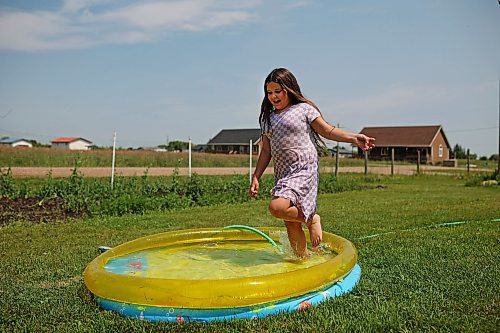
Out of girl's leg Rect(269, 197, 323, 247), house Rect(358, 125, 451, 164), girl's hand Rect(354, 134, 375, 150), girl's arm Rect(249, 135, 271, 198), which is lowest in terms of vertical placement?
girl's leg Rect(269, 197, 323, 247)

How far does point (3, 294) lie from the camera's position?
3.66 meters

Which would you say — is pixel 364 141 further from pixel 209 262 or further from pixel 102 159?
pixel 102 159

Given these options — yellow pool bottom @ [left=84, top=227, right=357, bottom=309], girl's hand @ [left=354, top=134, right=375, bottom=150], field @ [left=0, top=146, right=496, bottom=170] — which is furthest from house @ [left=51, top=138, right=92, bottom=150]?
girl's hand @ [left=354, top=134, right=375, bottom=150]

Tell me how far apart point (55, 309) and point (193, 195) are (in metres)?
7.50

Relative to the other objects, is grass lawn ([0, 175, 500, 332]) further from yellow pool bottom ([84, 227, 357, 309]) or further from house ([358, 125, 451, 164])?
house ([358, 125, 451, 164])

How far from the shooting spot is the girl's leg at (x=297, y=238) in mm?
4113

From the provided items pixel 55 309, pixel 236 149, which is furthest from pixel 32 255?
pixel 236 149

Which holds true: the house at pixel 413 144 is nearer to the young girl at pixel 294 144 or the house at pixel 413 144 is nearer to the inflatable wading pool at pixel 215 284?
the young girl at pixel 294 144

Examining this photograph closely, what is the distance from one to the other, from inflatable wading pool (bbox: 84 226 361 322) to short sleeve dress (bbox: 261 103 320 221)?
0.52 m

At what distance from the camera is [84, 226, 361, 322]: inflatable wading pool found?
291 centimetres

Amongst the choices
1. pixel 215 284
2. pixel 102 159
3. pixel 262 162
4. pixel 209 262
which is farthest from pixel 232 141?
pixel 215 284

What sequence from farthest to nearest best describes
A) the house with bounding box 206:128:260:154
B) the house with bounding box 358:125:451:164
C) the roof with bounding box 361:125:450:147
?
1. the house with bounding box 206:128:260:154
2. the roof with bounding box 361:125:450:147
3. the house with bounding box 358:125:451:164

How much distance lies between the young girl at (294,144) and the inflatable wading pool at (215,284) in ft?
1.39

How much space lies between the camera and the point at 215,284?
2910 mm
